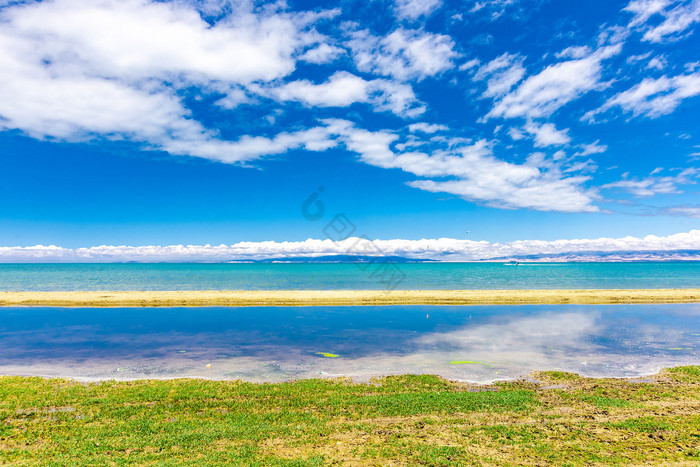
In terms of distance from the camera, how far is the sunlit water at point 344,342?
18.6 meters

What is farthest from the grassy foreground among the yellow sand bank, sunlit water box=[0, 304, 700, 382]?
the yellow sand bank

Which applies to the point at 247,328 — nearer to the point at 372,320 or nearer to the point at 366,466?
the point at 372,320

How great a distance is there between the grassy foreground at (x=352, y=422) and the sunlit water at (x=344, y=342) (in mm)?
2230

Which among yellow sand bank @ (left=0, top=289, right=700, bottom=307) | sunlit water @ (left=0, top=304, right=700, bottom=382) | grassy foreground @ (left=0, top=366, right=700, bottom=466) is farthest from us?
yellow sand bank @ (left=0, top=289, right=700, bottom=307)

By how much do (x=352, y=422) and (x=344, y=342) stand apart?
13400 mm

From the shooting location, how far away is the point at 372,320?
3472cm

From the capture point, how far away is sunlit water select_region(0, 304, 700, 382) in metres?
18.6

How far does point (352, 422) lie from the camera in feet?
38.9

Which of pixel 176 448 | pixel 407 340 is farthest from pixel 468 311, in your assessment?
pixel 176 448

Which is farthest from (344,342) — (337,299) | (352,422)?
(337,299)

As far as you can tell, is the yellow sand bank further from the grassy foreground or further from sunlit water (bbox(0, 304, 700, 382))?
the grassy foreground

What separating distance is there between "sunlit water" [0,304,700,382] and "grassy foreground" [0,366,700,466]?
7.32 feet

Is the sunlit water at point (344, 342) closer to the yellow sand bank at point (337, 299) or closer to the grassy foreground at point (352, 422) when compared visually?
the grassy foreground at point (352, 422)

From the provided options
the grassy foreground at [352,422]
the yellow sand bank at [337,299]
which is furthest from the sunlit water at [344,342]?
the yellow sand bank at [337,299]
